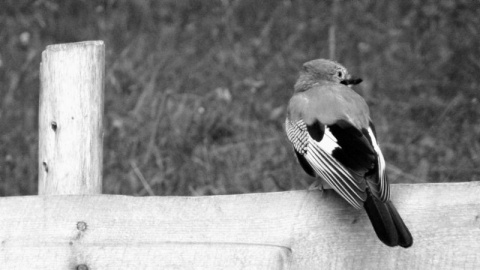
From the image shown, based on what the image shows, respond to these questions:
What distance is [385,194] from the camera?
3.10 metres

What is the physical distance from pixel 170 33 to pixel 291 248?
428 cm

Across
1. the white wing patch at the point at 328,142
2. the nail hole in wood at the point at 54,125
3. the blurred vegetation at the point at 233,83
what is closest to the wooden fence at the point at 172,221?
the nail hole in wood at the point at 54,125

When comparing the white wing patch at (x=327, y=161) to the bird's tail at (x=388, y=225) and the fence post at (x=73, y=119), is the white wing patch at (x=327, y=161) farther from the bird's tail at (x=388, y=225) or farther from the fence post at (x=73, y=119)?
the fence post at (x=73, y=119)

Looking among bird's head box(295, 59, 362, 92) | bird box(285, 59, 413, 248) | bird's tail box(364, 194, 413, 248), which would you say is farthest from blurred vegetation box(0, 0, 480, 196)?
bird's tail box(364, 194, 413, 248)

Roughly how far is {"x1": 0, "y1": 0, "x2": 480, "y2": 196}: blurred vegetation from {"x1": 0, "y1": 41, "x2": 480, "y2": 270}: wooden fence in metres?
2.20

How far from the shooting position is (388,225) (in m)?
2.91

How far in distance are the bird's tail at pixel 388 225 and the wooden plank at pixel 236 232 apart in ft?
0.30

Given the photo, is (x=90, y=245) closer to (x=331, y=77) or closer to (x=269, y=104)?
(x=331, y=77)

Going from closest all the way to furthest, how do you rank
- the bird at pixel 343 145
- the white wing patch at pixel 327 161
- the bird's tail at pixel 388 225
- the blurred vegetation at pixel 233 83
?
the bird's tail at pixel 388 225, the bird at pixel 343 145, the white wing patch at pixel 327 161, the blurred vegetation at pixel 233 83

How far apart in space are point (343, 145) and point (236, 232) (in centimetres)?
55

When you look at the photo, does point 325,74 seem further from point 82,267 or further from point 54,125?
point 82,267

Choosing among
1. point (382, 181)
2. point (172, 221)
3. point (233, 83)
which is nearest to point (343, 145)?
point (382, 181)

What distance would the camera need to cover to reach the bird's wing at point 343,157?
319cm

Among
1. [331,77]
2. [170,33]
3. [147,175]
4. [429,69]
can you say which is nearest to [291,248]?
[331,77]
